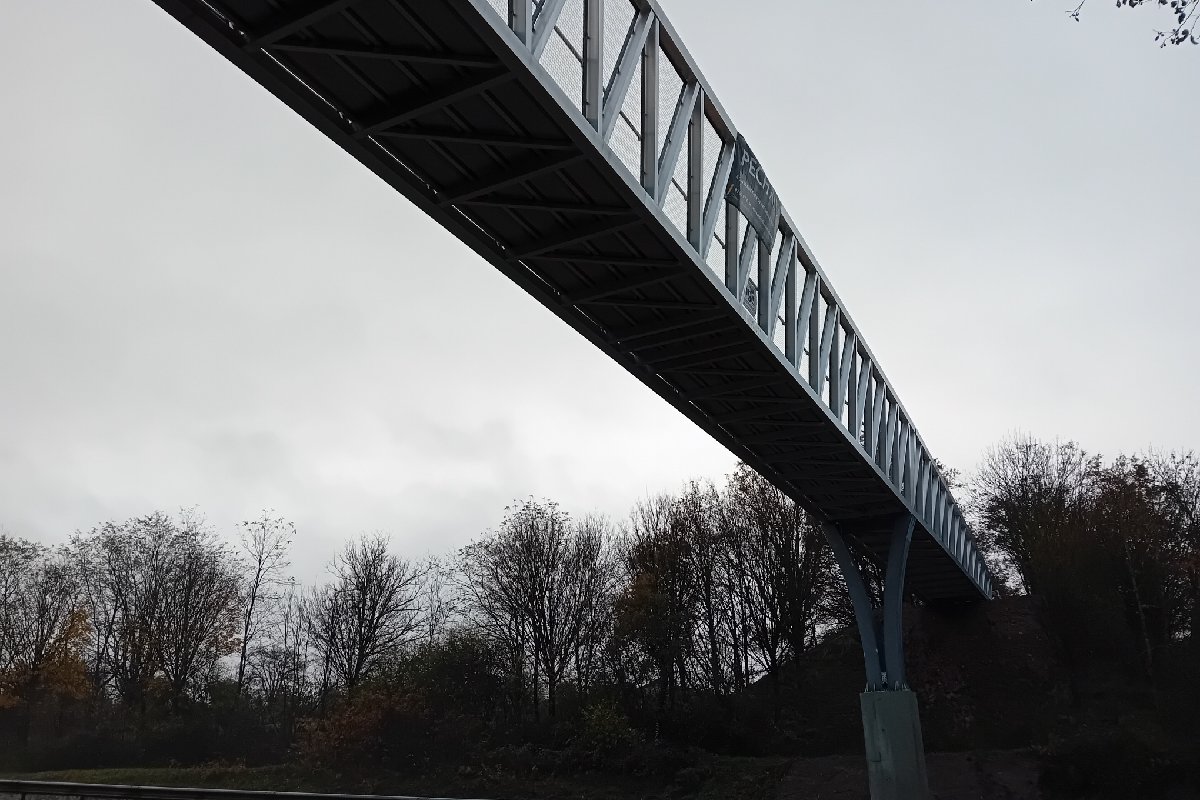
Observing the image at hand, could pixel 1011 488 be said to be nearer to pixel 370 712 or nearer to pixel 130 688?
pixel 370 712

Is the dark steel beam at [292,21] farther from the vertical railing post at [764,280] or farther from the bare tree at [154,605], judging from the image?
the bare tree at [154,605]

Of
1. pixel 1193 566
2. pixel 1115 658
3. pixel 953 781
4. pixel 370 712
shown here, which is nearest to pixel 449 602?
pixel 370 712

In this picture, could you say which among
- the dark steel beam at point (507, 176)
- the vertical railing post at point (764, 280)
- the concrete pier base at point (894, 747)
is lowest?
the concrete pier base at point (894, 747)

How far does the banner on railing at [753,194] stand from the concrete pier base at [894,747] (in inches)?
570

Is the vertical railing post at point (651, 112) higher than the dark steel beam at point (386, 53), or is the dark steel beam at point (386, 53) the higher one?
the vertical railing post at point (651, 112)

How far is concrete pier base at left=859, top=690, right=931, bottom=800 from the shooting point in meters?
21.7

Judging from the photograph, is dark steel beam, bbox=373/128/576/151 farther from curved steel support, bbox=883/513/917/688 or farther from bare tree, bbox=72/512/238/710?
bare tree, bbox=72/512/238/710

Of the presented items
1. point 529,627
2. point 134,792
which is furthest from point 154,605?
point 134,792

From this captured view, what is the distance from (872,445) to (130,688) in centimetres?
3701

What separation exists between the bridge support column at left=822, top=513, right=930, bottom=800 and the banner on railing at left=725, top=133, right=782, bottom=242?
520 inches

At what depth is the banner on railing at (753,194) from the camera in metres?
13.0

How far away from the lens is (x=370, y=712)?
2991 cm

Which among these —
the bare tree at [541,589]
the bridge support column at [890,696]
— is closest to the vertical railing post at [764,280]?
the bridge support column at [890,696]

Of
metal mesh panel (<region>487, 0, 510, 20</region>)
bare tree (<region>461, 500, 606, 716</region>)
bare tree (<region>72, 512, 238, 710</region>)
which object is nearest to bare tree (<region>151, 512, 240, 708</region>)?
bare tree (<region>72, 512, 238, 710</region>)
